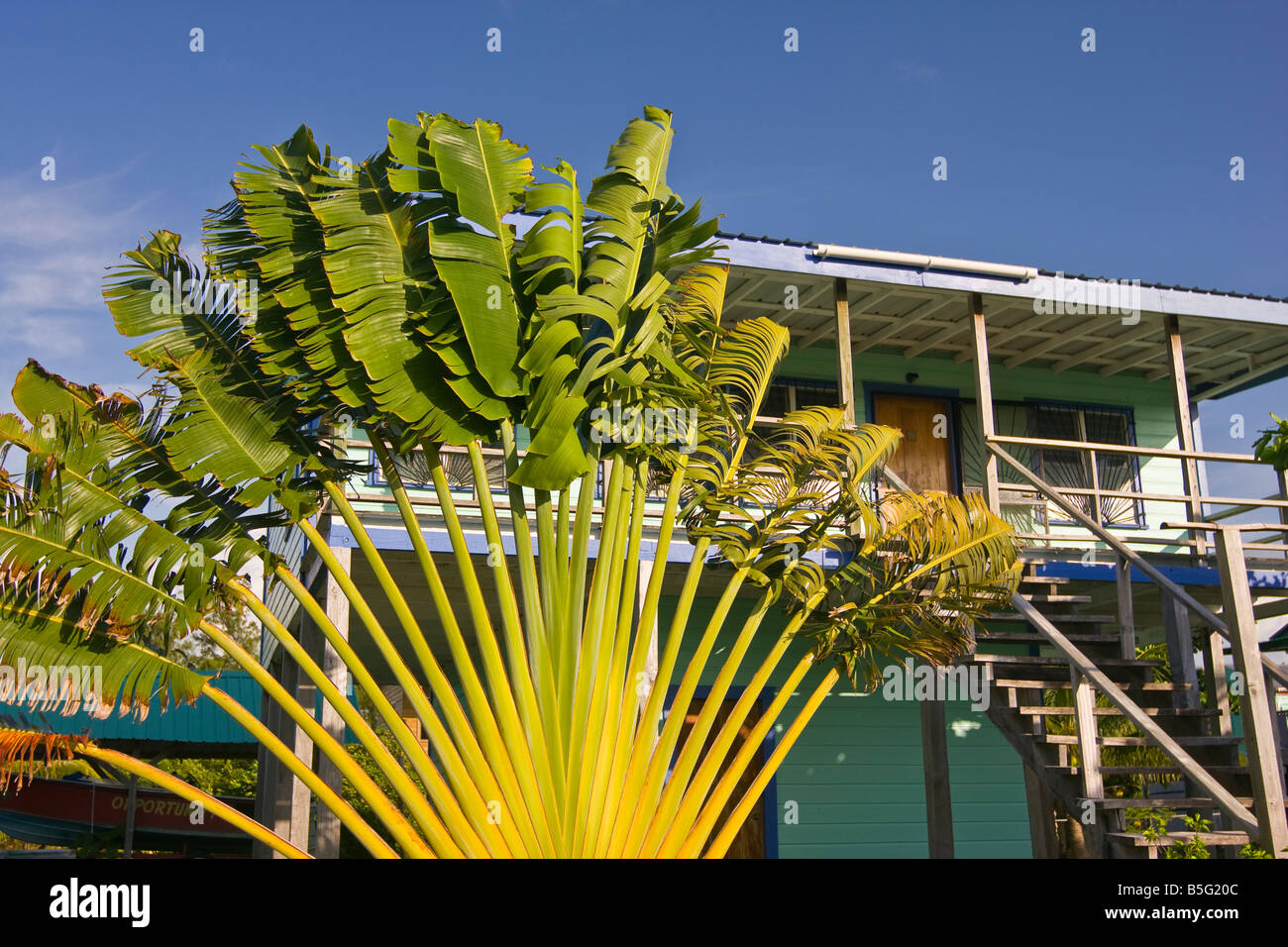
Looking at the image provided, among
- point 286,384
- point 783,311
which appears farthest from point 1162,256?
point 286,384

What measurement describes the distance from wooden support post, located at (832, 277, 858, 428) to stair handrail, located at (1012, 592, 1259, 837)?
8.02ft

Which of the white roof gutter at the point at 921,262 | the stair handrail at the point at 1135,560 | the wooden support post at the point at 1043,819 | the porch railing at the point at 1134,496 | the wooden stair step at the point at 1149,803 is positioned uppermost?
the white roof gutter at the point at 921,262

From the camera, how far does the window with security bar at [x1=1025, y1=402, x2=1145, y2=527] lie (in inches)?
563

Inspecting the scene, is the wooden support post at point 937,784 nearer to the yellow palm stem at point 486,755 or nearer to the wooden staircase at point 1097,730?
the wooden staircase at point 1097,730

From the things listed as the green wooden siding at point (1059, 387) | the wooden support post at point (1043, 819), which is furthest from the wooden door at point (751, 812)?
the green wooden siding at point (1059, 387)

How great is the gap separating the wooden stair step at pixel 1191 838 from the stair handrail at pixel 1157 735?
0.26m

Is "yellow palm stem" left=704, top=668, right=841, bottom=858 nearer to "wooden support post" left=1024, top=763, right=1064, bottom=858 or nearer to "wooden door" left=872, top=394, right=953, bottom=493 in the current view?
"wooden support post" left=1024, top=763, right=1064, bottom=858

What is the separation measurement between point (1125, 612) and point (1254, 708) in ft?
9.75

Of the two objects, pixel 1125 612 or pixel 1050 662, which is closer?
pixel 1050 662

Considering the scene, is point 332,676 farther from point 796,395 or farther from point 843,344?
point 796,395

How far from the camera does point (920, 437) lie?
14102 mm

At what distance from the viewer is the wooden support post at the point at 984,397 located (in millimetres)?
10461

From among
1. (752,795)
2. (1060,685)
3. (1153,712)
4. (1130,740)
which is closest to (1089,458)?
(1153,712)

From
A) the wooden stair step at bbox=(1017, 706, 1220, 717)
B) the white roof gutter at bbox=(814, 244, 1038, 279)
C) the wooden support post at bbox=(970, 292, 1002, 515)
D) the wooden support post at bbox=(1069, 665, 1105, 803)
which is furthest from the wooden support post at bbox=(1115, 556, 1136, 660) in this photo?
the white roof gutter at bbox=(814, 244, 1038, 279)
